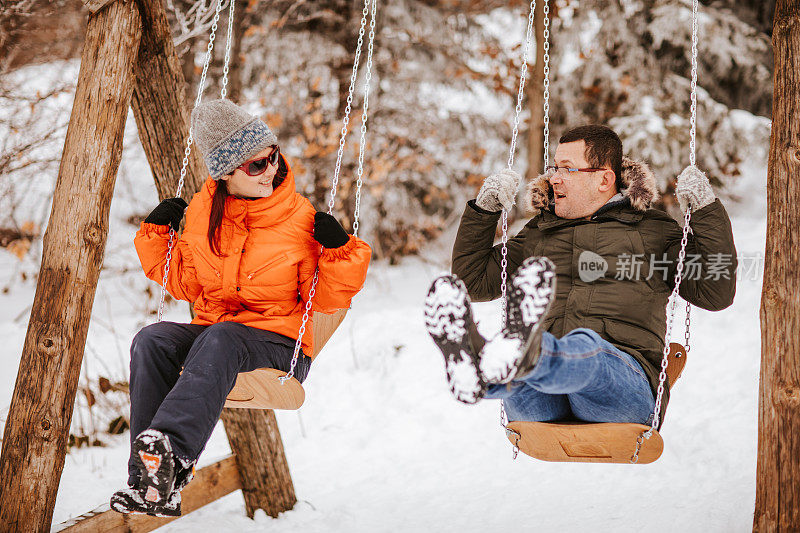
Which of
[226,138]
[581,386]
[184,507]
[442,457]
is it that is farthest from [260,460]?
[581,386]

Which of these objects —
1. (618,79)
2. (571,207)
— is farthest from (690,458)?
(618,79)

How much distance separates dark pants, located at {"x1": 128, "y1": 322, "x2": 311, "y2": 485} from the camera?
2.15 metres

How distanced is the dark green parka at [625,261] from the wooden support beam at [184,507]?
1841mm

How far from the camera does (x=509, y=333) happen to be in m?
1.97

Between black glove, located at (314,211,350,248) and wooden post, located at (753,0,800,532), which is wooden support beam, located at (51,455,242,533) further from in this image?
wooden post, located at (753,0,800,532)

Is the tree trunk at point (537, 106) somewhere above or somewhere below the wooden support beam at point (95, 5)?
above

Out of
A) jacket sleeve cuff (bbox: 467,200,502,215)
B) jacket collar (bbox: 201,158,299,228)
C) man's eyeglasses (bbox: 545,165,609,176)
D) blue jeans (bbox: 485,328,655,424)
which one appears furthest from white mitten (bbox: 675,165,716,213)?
jacket collar (bbox: 201,158,299,228)

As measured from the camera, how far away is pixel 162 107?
325cm

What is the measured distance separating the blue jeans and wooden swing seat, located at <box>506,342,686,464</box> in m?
0.10

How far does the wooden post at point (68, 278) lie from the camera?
2.54m

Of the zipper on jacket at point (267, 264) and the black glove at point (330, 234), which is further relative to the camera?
the zipper on jacket at point (267, 264)

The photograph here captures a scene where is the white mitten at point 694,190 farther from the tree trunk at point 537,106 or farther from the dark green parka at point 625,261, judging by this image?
the tree trunk at point 537,106

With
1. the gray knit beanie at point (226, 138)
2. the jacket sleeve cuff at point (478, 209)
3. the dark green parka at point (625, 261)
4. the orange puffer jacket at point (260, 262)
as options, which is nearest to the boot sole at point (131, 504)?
the orange puffer jacket at point (260, 262)

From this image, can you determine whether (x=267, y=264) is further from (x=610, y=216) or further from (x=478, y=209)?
(x=610, y=216)
